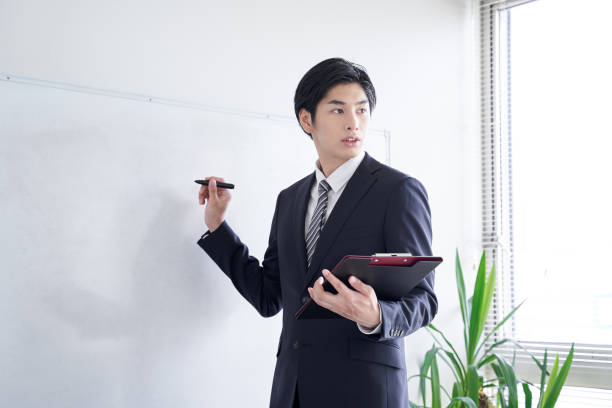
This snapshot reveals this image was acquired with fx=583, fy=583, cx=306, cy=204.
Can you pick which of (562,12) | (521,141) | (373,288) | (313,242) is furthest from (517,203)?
(373,288)

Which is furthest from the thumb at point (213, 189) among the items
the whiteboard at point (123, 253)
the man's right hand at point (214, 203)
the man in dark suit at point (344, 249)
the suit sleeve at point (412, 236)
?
the suit sleeve at point (412, 236)

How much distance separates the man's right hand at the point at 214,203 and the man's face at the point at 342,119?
1.40 feet

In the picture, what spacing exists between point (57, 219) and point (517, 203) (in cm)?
216

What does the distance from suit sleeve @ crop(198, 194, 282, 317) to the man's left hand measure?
2.00ft

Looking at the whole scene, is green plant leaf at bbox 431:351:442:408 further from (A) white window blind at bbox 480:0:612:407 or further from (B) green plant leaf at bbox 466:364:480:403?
(A) white window blind at bbox 480:0:612:407

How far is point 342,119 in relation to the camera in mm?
1650

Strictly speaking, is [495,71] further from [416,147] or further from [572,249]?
[572,249]

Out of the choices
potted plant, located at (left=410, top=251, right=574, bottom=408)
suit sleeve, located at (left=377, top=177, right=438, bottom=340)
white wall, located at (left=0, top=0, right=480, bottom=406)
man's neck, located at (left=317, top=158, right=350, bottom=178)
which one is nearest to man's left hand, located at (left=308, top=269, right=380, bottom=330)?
→ suit sleeve, located at (left=377, top=177, right=438, bottom=340)

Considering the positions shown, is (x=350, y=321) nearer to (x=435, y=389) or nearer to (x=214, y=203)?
(x=214, y=203)

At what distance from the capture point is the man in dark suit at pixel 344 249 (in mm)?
1394

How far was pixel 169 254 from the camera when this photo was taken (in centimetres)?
192

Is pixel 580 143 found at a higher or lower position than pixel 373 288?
higher

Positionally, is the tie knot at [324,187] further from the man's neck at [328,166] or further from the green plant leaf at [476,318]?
the green plant leaf at [476,318]

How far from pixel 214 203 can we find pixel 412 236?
0.71 m
